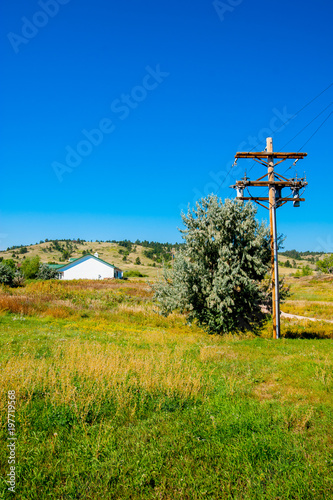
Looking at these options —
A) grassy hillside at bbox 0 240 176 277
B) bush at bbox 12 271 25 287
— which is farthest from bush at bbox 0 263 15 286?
grassy hillside at bbox 0 240 176 277

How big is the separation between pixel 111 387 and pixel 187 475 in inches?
102

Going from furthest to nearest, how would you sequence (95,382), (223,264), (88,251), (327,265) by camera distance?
(88,251) → (327,265) → (223,264) → (95,382)

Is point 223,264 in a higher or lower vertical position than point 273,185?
lower

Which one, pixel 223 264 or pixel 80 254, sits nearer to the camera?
pixel 223 264

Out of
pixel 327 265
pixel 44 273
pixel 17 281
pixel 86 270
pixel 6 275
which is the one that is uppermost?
pixel 327 265

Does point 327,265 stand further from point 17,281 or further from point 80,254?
point 80,254

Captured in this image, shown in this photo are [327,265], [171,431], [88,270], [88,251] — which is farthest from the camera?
[88,251]

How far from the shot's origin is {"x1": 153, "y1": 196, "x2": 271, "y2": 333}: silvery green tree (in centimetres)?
1259

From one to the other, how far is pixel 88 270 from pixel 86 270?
474mm

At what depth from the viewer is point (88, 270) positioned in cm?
7562

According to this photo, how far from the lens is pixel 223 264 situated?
41.3ft

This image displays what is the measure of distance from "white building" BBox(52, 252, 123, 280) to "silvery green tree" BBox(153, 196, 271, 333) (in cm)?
6425

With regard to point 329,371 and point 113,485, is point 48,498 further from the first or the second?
point 329,371

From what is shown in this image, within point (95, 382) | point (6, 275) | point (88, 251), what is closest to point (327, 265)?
point (6, 275)
